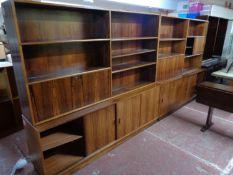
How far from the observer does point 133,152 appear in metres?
2.54

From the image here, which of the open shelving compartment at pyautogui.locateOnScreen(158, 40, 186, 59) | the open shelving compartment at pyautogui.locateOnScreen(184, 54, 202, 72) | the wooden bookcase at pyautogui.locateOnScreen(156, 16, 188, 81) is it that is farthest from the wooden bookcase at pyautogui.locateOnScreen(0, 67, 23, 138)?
the open shelving compartment at pyautogui.locateOnScreen(184, 54, 202, 72)

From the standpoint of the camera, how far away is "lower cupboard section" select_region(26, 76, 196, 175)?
6.51 ft

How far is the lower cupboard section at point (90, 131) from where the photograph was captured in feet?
6.51

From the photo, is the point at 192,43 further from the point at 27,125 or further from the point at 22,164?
the point at 22,164

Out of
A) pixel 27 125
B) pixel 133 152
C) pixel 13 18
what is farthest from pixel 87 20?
pixel 133 152

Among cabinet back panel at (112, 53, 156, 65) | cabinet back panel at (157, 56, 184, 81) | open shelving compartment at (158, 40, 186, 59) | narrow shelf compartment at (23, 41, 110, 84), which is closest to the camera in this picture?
narrow shelf compartment at (23, 41, 110, 84)

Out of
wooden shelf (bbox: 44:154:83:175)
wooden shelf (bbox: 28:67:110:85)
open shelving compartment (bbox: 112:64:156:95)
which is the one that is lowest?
wooden shelf (bbox: 44:154:83:175)

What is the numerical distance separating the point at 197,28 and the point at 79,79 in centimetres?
348

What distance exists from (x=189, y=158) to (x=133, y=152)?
81 centimetres

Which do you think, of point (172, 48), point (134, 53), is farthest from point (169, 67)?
point (134, 53)

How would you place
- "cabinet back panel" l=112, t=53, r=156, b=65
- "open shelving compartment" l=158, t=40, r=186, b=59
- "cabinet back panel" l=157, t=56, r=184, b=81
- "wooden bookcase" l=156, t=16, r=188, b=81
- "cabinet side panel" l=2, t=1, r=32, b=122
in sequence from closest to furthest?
1. "cabinet side panel" l=2, t=1, r=32, b=122
2. "cabinet back panel" l=112, t=53, r=156, b=65
3. "cabinet back panel" l=157, t=56, r=184, b=81
4. "wooden bookcase" l=156, t=16, r=188, b=81
5. "open shelving compartment" l=158, t=40, r=186, b=59

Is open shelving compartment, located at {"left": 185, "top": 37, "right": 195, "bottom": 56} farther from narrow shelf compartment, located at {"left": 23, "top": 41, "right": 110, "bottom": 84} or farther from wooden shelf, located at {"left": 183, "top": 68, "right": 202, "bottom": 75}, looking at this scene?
narrow shelf compartment, located at {"left": 23, "top": 41, "right": 110, "bottom": 84}

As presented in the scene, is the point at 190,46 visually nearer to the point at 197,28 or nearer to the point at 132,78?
the point at 197,28

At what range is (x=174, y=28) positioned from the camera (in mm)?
3574
